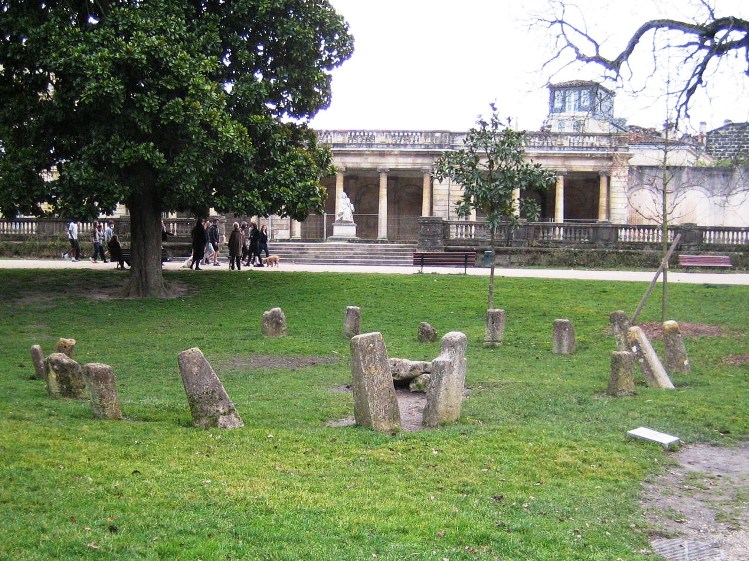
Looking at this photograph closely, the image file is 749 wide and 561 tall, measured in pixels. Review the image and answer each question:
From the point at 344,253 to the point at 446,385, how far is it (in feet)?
78.7

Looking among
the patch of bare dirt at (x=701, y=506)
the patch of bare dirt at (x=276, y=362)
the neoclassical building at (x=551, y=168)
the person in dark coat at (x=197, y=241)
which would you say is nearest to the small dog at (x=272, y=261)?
the person in dark coat at (x=197, y=241)

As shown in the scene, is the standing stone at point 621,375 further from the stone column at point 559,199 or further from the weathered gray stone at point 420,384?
the stone column at point 559,199

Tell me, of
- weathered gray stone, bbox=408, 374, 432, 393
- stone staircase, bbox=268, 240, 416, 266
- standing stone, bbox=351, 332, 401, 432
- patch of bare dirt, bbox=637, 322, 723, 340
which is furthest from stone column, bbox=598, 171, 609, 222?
standing stone, bbox=351, 332, 401, 432

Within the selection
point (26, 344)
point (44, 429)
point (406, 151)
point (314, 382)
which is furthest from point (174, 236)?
point (44, 429)

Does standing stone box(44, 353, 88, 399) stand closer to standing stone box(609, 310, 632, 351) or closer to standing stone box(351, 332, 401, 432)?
standing stone box(351, 332, 401, 432)

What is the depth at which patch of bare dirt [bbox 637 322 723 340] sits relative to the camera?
55.0 feet

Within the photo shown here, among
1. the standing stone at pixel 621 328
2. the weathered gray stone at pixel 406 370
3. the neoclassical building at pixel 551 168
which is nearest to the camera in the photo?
the weathered gray stone at pixel 406 370

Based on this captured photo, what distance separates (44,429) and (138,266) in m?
13.3

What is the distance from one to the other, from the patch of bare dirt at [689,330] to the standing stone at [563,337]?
7.74ft

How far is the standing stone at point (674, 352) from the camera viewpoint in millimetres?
13070

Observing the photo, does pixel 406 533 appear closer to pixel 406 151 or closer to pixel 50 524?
pixel 50 524

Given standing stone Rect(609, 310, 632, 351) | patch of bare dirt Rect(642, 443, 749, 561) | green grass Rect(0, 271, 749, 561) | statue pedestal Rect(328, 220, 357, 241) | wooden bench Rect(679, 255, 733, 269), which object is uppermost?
statue pedestal Rect(328, 220, 357, 241)

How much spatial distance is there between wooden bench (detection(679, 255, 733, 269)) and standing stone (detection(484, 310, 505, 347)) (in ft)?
51.5

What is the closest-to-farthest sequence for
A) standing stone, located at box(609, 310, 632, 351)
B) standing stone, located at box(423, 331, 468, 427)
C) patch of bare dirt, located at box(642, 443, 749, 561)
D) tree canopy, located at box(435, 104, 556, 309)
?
1. patch of bare dirt, located at box(642, 443, 749, 561)
2. standing stone, located at box(423, 331, 468, 427)
3. standing stone, located at box(609, 310, 632, 351)
4. tree canopy, located at box(435, 104, 556, 309)
